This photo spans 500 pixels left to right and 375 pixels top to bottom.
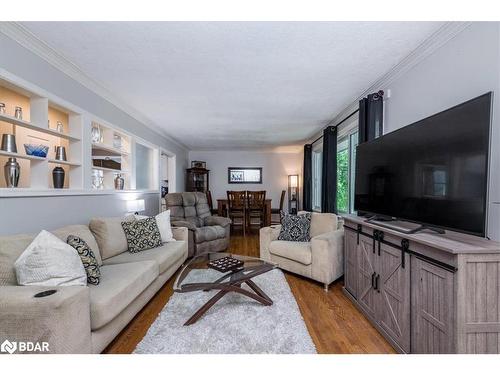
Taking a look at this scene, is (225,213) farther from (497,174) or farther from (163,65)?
(497,174)

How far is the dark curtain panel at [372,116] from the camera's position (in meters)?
2.63

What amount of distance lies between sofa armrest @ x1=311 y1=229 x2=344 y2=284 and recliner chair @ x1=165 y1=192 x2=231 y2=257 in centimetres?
182

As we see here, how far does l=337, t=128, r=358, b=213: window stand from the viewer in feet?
12.1

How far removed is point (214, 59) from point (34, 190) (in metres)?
1.93

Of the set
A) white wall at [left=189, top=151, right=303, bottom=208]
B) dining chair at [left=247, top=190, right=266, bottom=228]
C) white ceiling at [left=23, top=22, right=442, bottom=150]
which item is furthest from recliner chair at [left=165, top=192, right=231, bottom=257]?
white wall at [left=189, top=151, right=303, bottom=208]

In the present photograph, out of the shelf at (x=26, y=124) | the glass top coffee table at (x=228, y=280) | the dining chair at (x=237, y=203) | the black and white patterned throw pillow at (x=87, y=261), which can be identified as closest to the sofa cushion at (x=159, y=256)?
the glass top coffee table at (x=228, y=280)

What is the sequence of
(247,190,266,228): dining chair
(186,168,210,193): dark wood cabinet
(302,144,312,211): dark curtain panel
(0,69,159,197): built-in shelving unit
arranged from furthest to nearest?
(186,168,210,193): dark wood cabinet → (302,144,312,211): dark curtain panel → (247,190,266,228): dining chair → (0,69,159,197): built-in shelving unit

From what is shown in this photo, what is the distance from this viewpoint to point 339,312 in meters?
2.23

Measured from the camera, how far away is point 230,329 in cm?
190

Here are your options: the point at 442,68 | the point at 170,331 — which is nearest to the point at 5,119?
the point at 170,331

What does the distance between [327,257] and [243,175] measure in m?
4.94

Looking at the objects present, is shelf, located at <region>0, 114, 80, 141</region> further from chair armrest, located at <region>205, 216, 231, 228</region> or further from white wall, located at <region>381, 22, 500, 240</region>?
white wall, located at <region>381, 22, 500, 240</region>

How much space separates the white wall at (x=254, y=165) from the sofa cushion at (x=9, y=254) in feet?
19.0

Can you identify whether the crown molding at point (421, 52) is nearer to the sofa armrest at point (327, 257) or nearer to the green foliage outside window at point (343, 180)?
the green foliage outside window at point (343, 180)
